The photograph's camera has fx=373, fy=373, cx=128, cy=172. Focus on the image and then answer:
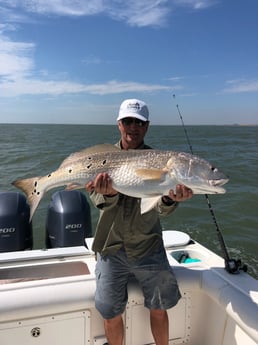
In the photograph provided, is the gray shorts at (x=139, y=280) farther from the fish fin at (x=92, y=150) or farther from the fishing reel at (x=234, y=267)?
the fish fin at (x=92, y=150)

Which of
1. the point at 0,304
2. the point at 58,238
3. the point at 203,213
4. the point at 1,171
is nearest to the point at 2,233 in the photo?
the point at 58,238

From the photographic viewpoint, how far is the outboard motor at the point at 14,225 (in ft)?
16.5

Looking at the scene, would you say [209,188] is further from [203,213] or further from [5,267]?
[203,213]

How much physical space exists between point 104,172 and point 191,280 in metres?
1.33

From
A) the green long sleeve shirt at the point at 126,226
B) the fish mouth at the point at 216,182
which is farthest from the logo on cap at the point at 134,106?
the fish mouth at the point at 216,182

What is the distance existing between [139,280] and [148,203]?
769mm

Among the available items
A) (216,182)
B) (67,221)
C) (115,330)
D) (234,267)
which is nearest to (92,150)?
(216,182)

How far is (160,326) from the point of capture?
10.9 ft

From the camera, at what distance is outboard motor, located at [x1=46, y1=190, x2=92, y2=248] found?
16.9 ft

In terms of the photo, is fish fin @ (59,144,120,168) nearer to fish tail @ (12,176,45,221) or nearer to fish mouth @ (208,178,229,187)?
fish tail @ (12,176,45,221)

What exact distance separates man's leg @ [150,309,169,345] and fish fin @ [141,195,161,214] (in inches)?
37.4

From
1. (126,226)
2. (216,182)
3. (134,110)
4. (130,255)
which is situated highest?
(134,110)

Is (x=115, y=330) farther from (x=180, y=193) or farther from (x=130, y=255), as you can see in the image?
(x=180, y=193)

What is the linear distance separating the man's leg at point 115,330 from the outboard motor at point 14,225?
213cm
